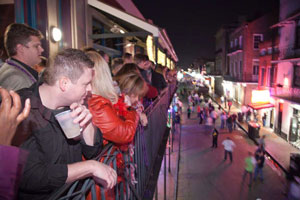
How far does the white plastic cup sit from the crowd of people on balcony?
0.03 meters

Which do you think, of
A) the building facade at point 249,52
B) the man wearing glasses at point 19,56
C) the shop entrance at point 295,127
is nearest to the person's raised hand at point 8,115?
the man wearing glasses at point 19,56

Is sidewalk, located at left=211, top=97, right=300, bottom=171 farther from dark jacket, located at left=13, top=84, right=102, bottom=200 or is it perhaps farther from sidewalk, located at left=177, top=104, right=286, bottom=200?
dark jacket, located at left=13, top=84, right=102, bottom=200

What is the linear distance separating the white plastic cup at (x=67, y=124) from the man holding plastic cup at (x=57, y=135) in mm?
23

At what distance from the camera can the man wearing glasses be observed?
2.26 metres

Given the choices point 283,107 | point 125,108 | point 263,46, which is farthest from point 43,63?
point 263,46

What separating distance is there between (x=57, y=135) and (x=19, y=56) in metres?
1.52

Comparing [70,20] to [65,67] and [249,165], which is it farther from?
[249,165]

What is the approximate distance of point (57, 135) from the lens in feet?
4.71

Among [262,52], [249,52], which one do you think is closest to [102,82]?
[262,52]

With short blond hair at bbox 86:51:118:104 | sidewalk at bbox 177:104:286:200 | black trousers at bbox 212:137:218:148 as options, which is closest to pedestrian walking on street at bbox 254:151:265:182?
sidewalk at bbox 177:104:286:200

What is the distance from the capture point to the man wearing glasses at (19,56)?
88.8 inches

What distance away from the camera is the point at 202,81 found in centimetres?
6200

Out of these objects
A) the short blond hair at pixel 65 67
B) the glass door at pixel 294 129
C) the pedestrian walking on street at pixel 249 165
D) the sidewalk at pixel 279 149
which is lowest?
the pedestrian walking on street at pixel 249 165

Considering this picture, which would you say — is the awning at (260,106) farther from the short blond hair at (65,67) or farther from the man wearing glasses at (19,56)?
the short blond hair at (65,67)
